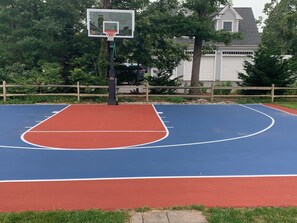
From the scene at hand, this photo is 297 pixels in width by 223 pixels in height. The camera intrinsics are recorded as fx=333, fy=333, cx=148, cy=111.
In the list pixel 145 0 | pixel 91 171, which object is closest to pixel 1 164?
pixel 91 171

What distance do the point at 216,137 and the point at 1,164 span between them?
215 inches

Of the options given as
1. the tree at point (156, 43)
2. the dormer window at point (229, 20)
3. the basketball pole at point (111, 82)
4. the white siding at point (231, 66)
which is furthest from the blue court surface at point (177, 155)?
the dormer window at point (229, 20)

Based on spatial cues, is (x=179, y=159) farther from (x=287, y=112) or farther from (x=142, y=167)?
(x=287, y=112)

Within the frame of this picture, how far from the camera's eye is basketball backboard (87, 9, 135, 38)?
1570 cm

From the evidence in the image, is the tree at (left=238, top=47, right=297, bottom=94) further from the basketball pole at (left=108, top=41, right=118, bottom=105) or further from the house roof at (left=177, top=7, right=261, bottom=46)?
the house roof at (left=177, top=7, right=261, bottom=46)

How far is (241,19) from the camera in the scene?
27766 mm

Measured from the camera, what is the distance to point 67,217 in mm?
3990

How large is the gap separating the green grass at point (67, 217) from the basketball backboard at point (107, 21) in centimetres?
1265

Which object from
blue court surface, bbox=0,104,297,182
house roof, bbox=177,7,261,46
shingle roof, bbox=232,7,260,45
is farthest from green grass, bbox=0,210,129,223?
shingle roof, bbox=232,7,260,45

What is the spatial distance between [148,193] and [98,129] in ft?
18.2

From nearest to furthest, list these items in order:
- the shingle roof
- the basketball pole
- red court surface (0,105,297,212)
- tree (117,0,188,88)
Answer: red court surface (0,105,297,212), the basketball pole, tree (117,0,188,88), the shingle roof

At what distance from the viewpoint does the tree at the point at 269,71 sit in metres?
18.3

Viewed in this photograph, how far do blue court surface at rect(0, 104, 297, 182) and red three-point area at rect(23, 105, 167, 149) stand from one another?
0.40m

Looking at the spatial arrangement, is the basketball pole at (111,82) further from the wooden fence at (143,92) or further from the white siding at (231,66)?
the white siding at (231,66)
